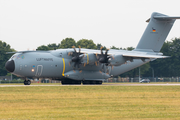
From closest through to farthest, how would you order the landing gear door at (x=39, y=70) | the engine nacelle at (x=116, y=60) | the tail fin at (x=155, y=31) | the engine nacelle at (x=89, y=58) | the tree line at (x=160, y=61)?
the landing gear door at (x=39, y=70)
the engine nacelle at (x=116, y=60)
the engine nacelle at (x=89, y=58)
the tail fin at (x=155, y=31)
the tree line at (x=160, y=61)

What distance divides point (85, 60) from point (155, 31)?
1162cm

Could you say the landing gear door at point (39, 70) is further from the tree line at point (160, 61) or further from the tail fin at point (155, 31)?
the tree line at point (160, 61)

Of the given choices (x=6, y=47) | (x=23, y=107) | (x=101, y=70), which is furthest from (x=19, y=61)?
(x=6, y=47)

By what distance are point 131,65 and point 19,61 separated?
1609 cm

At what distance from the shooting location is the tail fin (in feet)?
148

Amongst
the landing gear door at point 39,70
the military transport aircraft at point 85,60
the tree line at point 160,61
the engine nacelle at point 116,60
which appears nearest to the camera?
the military transport aircraft at point 85,60

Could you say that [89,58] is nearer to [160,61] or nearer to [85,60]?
[85,60]

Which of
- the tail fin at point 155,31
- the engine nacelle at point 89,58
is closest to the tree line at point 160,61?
the tail fin at point 155,31

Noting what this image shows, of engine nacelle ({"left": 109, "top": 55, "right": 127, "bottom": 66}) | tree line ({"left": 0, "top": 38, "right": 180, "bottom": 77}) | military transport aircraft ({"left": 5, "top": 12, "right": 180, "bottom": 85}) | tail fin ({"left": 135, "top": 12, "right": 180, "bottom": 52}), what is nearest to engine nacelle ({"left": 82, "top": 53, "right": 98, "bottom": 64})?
military transport aircraft ({"left": 5, "top": 12, "right": 180, "bottom": 85})

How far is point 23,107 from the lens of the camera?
16.0 m

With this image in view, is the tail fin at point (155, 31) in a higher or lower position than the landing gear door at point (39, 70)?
higher

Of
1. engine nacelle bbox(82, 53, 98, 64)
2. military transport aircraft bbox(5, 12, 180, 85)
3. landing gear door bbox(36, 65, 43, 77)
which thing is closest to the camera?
military transport aircraft bbox(5, 12, 180, 85)

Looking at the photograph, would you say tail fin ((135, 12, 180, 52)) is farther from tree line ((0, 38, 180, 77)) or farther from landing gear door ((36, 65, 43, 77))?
tree line ((0, 38, 180, 77))

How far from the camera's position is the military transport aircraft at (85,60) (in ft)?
127
